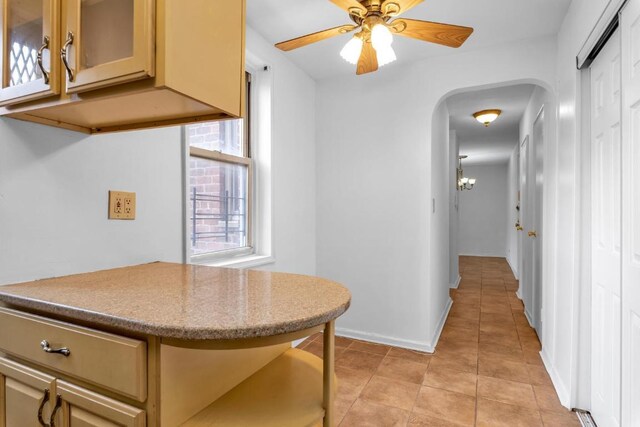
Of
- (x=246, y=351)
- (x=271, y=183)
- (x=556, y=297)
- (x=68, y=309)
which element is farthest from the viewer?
(x=271, y=183)

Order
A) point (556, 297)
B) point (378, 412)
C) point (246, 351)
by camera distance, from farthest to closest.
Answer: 1. point (556, 297)
2. point (378, 412)
3. point (246, 351)

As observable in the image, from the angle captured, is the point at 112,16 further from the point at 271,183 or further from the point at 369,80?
the point at 369,80

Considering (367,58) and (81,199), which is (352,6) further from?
(81,199)

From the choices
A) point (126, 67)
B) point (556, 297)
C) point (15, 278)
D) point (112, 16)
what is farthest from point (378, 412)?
point (112, 16)

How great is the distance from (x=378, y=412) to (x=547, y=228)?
185 cm

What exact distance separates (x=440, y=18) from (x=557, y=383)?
2.48m

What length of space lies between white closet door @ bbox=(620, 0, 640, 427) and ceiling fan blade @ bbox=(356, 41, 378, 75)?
105 cm

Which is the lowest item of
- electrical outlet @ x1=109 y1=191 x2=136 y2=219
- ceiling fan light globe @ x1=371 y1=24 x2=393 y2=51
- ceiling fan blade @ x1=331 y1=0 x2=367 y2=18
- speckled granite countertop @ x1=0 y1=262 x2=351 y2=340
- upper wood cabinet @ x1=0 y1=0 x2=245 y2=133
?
speckled granite countertop @ x1=0 y1=262 x2=351 y2=340

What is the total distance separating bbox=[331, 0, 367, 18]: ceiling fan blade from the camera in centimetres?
151

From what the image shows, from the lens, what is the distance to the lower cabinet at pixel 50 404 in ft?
2.86

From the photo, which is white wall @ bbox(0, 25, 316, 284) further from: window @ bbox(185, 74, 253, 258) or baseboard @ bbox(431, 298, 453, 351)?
baseboard @ bbox(431, 298, 453, 351)

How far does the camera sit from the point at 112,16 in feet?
3.36

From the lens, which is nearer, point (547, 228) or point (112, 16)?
point (112, 16)

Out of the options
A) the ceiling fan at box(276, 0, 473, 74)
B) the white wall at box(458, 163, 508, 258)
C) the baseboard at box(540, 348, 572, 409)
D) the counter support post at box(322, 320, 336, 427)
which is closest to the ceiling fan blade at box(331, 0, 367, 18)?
the ceiling fan at box(276, 0, 473, 74)
